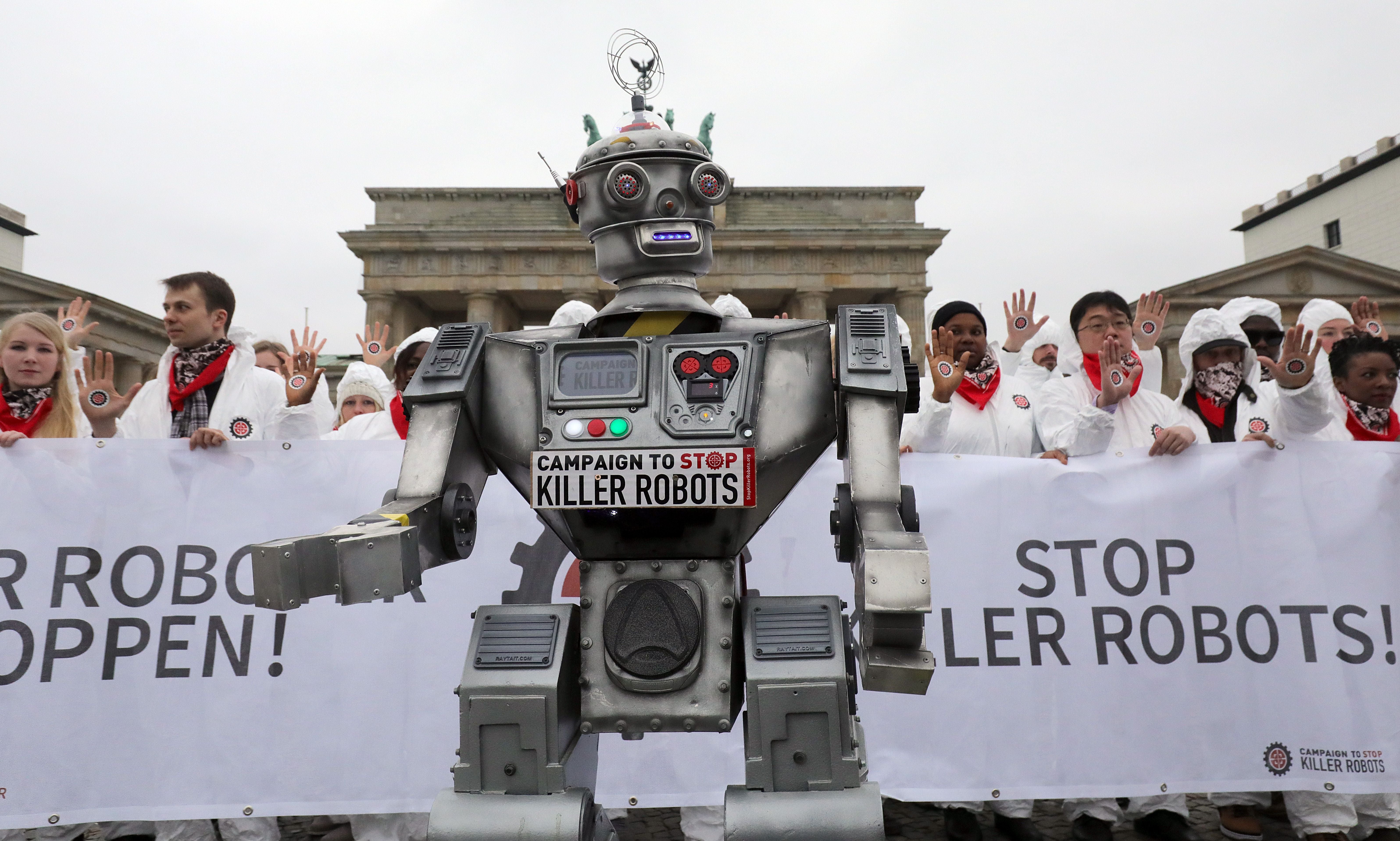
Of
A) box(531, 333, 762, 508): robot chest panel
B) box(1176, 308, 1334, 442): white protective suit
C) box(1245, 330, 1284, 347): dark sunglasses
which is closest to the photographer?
box(531, 333, 762, 508): robot chest panel

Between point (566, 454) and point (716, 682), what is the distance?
75cm

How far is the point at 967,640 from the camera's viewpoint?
13.1ft

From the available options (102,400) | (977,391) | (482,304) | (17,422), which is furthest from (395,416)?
(482,304)

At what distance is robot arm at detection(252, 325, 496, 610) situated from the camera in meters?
2.19

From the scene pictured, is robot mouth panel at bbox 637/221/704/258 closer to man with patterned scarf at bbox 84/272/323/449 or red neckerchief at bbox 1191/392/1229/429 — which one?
man with patterned scarf at bbox 84/272/323/449

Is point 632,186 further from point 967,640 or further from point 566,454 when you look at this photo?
point 967,640

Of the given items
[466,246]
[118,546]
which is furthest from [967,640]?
[466,246]

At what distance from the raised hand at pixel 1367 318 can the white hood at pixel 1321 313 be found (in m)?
0.84

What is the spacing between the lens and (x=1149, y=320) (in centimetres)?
479

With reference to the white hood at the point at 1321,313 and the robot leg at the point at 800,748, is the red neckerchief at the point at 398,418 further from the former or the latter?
the white hood at the point at 1321,313

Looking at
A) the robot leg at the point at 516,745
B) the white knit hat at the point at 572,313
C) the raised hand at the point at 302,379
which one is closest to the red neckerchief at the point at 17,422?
the raised hand at the point at 302,379

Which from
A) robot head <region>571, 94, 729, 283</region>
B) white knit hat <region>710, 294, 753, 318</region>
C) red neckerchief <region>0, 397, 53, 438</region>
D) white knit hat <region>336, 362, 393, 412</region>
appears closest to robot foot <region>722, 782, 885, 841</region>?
robot head <region>571, 94, 729, 283</region>

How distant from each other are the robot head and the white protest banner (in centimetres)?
164

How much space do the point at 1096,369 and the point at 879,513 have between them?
117 inches
